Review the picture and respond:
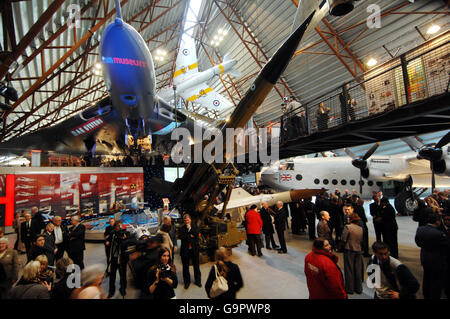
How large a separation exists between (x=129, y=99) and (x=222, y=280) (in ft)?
22.9

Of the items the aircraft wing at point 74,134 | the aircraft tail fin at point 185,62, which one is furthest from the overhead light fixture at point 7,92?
the aircraft tail fin at point 185,62

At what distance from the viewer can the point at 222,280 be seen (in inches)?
114

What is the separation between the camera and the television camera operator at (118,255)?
4797 mm

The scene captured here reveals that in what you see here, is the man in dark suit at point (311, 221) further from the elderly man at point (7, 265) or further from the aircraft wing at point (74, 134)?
the aircraft wing at point (74, 134)

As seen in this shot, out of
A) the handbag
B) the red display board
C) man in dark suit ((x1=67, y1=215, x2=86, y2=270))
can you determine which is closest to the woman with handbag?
the handbag

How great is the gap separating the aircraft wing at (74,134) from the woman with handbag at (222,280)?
10.7 metres

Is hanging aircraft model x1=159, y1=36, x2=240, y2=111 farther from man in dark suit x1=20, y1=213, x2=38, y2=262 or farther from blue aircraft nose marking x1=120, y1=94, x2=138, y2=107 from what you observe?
man in dark suit x1=20, y1=213, x2=38, y2=262

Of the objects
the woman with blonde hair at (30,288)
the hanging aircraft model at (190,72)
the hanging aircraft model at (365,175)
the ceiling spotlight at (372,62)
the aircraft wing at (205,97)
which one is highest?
the hanging aircraft model at (190,72)

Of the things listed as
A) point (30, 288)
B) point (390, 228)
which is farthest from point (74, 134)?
point (390, 228)

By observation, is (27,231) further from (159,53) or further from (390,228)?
(159,53)

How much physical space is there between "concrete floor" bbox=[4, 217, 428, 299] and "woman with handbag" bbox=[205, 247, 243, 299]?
2112 millimetres
